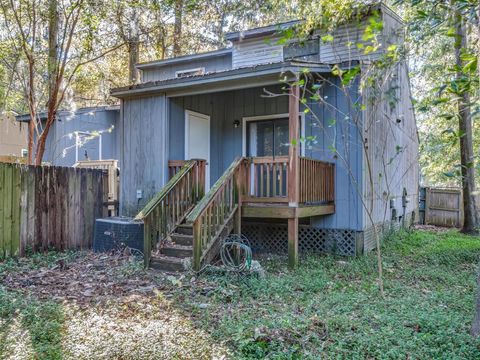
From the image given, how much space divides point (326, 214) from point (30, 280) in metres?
5.38

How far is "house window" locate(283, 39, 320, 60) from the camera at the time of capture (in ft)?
33.0

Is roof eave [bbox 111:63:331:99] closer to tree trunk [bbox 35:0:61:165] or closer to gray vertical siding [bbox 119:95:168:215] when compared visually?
gray vertical siding [bbox 119:95:168:215]

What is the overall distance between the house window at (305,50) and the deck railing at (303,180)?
3783 millimetres

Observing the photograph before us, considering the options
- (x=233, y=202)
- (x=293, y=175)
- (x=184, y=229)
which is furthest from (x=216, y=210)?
(x=293, y=175)

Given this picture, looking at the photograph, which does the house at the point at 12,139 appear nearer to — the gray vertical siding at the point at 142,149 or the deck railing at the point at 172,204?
the gray vertical siding at the point at 142,149

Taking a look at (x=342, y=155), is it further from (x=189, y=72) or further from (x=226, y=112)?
(x=189, y=72)

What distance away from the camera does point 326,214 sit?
785 cm

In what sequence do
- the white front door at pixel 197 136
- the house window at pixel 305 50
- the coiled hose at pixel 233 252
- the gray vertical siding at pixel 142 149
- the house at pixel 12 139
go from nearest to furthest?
the coiled hose at pixel 233 252, the gray vertical siding at pixel 142 149, the white front door at pixel 197 136, the house window at pixel 305 50, the house at pixel 12 139

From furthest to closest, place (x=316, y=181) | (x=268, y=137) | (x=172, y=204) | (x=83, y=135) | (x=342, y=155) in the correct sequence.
→ (x=83, y=135)
(x=268, y=137)
(x=342, y=155)
(x=316, y=181)
(x=172, y=204)

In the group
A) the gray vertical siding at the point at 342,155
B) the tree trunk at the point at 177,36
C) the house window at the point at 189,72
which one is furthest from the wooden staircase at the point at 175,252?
the tree trunk at the point at 177,36

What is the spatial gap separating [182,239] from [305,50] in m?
6.31

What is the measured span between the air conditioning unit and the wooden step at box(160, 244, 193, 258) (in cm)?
131

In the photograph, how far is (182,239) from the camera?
6801 mm

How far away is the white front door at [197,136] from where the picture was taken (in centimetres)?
872
